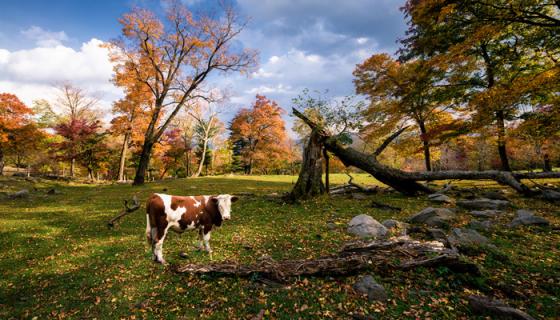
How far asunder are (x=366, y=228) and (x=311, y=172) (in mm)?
8114

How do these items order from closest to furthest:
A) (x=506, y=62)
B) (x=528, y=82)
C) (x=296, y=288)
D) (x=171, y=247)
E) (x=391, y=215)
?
(x=296, y=288)
(x=171, y=247)
(x=391, y=215)
(x=528, y=82)
(x=506, y=62)

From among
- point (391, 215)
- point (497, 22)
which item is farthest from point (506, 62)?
point (391, 215)

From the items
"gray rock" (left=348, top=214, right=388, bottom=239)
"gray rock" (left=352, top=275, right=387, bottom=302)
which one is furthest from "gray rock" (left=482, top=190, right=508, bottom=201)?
"gray rock" (left=352, top=275, right=387, bottom=302)

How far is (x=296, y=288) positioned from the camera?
5.54m

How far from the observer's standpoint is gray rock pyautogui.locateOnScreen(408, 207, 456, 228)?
9.59 meters

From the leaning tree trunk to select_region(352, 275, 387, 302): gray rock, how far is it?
34.6ft

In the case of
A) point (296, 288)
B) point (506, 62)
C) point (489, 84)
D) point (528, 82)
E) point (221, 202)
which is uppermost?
point (506, 62)

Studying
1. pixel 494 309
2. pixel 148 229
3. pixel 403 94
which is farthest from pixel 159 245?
pixel 403 94

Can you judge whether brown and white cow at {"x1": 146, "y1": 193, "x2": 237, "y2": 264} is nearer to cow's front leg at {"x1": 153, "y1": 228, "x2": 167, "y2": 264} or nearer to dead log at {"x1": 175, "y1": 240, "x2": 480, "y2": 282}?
cow's front leg at {"x1": 153, "y1": 228, "x2": 167, "y2": 264}

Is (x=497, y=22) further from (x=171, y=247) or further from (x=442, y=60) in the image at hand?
(x=171, y=247)

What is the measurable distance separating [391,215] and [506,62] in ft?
57.2

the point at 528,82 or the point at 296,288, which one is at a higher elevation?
the point at 528,82

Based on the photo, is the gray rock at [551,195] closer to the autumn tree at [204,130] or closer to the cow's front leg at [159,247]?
the cow's front leg at [159,247]

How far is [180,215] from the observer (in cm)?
707
